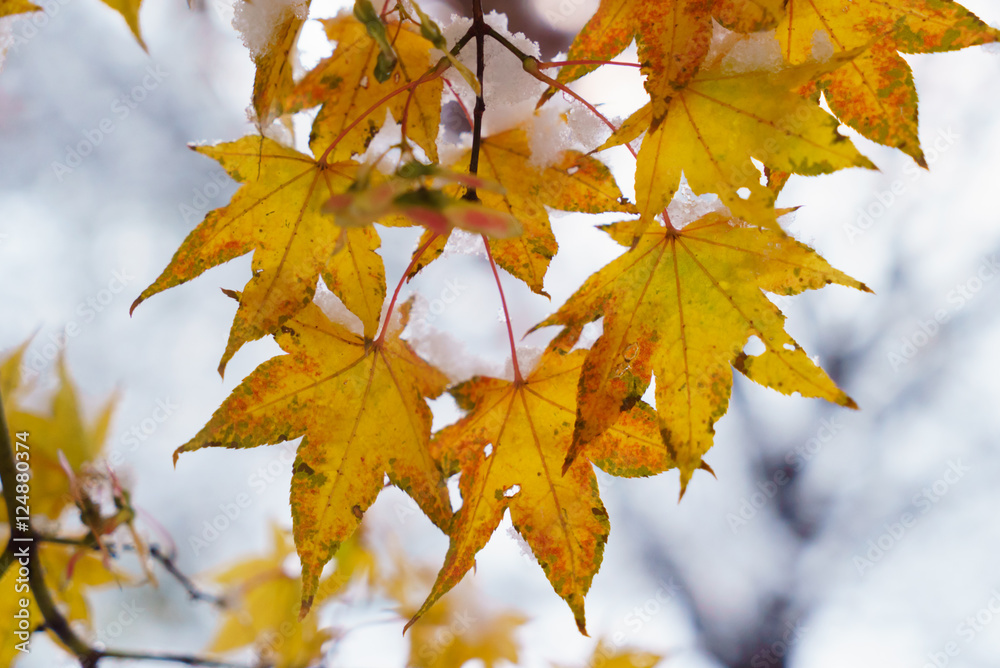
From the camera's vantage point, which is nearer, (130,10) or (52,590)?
(130,10)

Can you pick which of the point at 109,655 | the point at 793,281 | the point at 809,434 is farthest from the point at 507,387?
the point at 809,434

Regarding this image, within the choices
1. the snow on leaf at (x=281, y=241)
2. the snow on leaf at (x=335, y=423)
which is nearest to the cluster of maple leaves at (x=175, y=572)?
the snow on leaf at (x=335, y=423)

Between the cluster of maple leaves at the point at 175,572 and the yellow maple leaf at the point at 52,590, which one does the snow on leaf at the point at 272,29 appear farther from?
the yellow maple leaf at the point at 52,590

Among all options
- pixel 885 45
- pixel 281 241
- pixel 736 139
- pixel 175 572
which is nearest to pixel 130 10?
pixel 281 241

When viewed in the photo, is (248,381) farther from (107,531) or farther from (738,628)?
(738,628)

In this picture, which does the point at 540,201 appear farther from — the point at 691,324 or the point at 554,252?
the point at 691,324

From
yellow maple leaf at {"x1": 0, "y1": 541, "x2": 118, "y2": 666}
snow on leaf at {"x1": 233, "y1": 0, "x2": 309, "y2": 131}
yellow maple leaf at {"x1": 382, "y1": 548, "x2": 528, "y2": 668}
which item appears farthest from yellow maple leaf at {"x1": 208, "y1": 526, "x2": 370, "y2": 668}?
snow on leaf at {"x1": 233, "y1": 0, "x2": 309, "y2": 131}

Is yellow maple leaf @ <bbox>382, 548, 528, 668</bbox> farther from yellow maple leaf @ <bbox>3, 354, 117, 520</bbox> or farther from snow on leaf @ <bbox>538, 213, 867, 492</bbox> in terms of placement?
snow on leaf @ <bbox>538, 213, 867, 492</bbox>

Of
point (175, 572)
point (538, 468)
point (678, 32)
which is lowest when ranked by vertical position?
point (175, 572)
